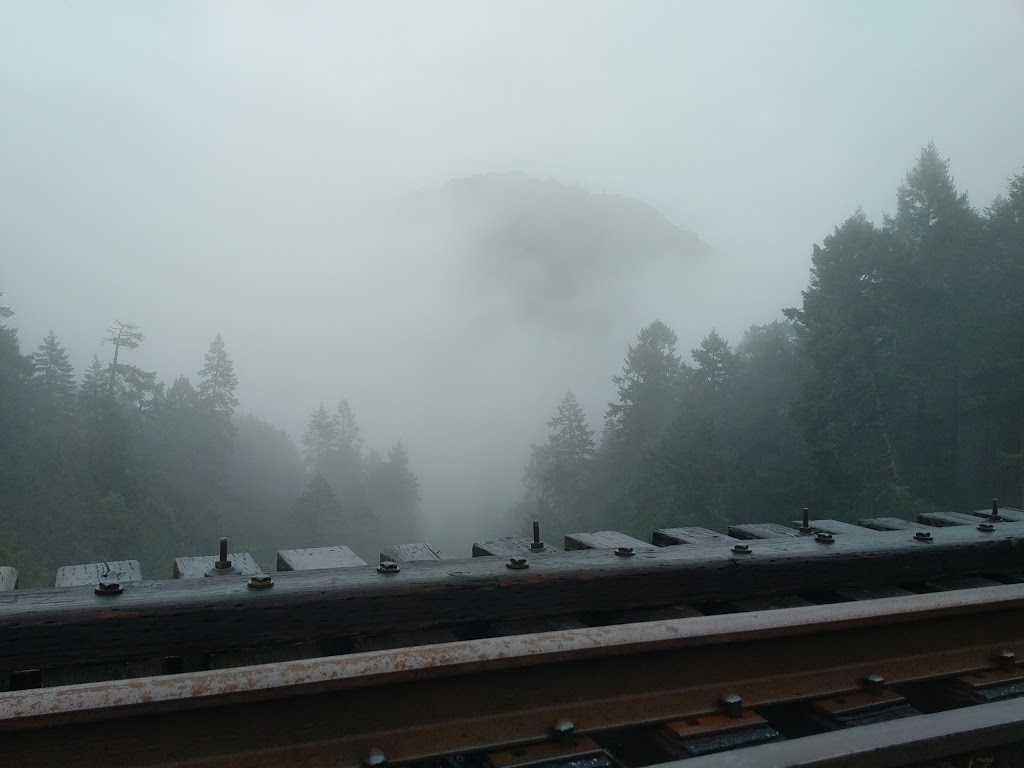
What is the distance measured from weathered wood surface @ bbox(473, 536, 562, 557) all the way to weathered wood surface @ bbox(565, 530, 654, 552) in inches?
3.2

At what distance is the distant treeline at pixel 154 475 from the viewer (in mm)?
57594

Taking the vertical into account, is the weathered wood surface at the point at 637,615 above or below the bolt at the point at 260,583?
below

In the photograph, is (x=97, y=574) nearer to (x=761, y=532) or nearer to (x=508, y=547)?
(x=508, y=547)

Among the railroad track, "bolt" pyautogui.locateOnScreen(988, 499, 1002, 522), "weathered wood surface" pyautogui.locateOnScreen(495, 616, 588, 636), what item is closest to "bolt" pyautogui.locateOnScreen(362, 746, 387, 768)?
the railroad track

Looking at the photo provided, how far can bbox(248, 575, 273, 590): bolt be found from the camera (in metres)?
2.39

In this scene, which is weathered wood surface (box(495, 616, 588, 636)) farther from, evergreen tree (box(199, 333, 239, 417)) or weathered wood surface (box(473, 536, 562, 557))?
evergreen tree (box(199, 333, 239, 417))

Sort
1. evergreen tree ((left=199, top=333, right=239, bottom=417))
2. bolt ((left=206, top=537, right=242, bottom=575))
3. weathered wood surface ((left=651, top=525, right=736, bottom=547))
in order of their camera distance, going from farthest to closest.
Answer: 1. evergreen tree ((left=199, top=333, right=239, bottom=417))
2. weathered wood surface ((left=651, top=525, right=736, bottom=547))
3. bolt ((left=206, top=537, right=242, bottom=575))

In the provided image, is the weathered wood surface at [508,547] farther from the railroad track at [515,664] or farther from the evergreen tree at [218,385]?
the evergreen tree at [218,385]

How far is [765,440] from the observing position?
50594 millimetres

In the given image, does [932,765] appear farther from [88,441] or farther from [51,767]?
[88,441]

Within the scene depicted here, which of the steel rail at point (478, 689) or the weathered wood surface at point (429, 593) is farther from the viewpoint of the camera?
the weathered wood surface at point (429, 593)

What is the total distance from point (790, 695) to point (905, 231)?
50026 mm

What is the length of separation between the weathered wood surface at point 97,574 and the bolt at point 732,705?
1.82 m

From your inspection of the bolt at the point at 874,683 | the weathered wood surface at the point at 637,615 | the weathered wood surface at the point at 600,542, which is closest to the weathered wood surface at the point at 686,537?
the weathered wood surface at the point at 600,542
